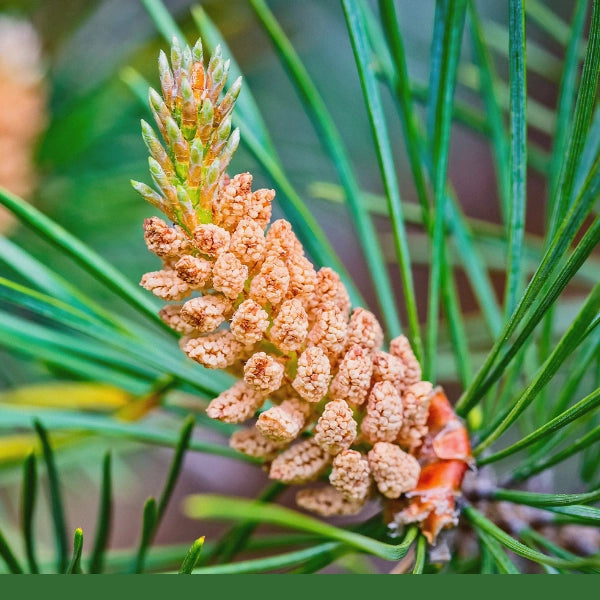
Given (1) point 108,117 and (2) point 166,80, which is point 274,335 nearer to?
(2) point 166,80

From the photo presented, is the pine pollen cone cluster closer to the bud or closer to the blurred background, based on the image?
the bud

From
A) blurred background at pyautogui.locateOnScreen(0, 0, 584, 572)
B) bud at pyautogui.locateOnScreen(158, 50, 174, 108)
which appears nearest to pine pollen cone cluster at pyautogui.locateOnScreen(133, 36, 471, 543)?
bud at pyautogui.locateOnScreen(158, 50, 174, 108)

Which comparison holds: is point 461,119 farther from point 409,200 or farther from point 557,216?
point 409,200

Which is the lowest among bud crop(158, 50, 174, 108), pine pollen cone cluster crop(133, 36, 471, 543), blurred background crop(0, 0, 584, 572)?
pine pollen cone cluster crop(133, 36, 471, 543)

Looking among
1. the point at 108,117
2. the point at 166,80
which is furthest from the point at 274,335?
the point at 108,117

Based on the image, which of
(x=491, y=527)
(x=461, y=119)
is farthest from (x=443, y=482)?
(x=461, y=119)

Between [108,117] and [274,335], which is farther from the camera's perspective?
[108,117]

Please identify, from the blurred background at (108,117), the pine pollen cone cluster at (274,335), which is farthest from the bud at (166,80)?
the blurred background at (108,117)

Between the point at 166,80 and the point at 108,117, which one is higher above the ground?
the point at 108,117

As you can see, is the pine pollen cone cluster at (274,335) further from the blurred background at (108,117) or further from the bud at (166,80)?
the blurred background at (108,117)
